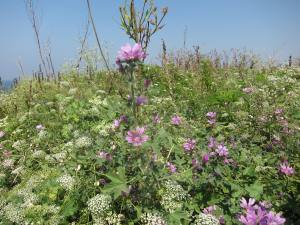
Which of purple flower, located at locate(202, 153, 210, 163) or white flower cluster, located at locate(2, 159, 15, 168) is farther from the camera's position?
white flower cluster, located at locate(2, 159, 15, 168)

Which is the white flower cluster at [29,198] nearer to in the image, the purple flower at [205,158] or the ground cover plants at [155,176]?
the ground cover plants at [155,176]

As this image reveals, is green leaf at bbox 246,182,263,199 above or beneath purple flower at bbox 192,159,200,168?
beneath

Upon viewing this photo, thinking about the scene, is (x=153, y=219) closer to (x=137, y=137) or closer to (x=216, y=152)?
(x=137, y=137)

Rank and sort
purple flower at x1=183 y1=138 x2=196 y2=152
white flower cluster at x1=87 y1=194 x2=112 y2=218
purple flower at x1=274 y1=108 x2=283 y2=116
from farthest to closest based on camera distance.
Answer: purple flower at x1=274 y1=108 x2=283 y2=116
purple flower at x1=183 y1=138 x2=196 y2=152
white flower cluster at x1=87 y1=194 x2=112 y2=218

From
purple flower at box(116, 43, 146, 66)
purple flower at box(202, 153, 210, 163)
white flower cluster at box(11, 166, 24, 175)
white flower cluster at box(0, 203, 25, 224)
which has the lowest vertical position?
white flower cluster at box(0, 203, 25, 224)

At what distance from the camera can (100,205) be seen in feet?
7.22

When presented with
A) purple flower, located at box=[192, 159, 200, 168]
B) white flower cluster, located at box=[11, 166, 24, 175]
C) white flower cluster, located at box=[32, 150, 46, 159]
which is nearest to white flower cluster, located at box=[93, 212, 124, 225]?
purple flower, located at box=[192, 159, 200, 168]

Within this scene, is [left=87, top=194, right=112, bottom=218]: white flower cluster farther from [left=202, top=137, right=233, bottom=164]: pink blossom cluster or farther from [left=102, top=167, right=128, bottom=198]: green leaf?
[left=202, top=137, right=233, bottom=164]: pink blossom cluster

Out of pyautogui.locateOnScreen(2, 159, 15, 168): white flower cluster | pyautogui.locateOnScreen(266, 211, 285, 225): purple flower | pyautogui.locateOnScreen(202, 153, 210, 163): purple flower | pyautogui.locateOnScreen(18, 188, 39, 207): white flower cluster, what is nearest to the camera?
pyautogui.locateOnScreen(266, 211, 285, 225): purple flower

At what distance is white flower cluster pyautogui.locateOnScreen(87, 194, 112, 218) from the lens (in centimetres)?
219

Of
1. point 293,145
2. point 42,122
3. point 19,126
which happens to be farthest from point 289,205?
point 19,126

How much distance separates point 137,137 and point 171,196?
467 millimetres

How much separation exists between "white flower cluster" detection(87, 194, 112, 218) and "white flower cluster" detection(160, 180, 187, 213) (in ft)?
1.10

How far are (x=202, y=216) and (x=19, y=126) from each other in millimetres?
3629
